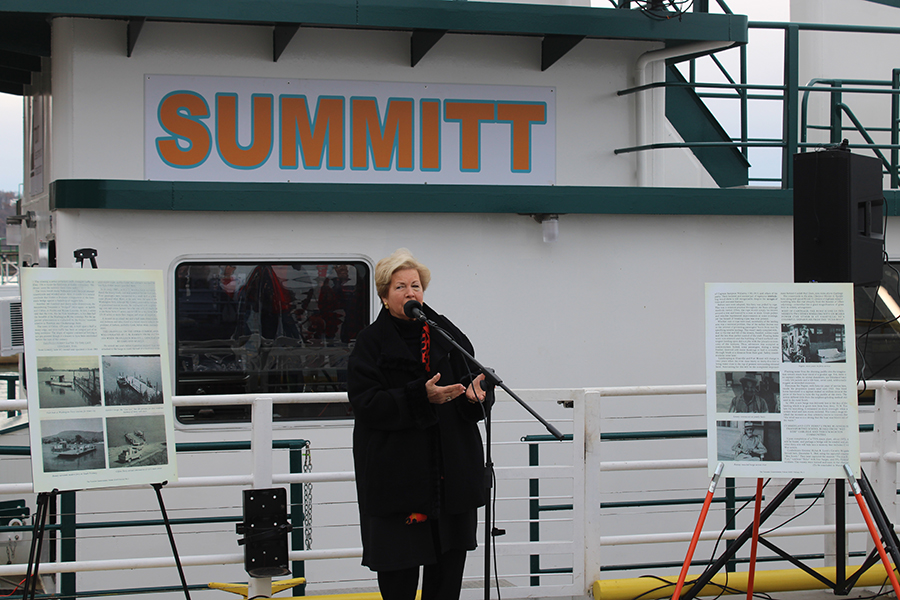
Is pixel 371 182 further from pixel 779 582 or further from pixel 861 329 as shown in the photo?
pixel 861 329

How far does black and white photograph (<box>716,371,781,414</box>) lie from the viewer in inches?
147

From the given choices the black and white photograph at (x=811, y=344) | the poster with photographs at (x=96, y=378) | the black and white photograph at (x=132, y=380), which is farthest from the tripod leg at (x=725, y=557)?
the black and white photograph at (x=132, y=380)

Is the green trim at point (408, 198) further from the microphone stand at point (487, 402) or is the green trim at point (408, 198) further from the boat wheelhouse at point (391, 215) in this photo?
the microphone stand at point (487, 402)

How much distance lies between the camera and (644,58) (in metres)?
5.89

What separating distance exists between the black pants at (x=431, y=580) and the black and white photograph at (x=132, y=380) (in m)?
1.16

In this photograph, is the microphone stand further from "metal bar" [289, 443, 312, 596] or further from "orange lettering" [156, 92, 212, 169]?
"orange lettering" [156, 92, 212, 169]

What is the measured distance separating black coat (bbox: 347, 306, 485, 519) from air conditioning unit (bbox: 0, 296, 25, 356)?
329cm

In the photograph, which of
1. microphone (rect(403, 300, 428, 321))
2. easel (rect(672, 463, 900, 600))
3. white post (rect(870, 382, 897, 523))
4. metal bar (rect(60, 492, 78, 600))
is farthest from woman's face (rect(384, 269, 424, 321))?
A: white post (rect(870, 382, 897, 523))

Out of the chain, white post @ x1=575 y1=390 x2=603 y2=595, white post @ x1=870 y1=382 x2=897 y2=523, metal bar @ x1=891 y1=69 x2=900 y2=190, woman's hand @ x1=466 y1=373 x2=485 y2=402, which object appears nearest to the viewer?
woman's hand @ x1=466 y1=373 x2=485 y2=402

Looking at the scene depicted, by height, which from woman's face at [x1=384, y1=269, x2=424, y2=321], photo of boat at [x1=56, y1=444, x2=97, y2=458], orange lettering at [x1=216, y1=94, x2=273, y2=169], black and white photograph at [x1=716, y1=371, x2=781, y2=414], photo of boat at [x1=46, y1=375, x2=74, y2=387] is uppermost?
orange lettering at [x1=216, y1=94, x2=273, y2=169]

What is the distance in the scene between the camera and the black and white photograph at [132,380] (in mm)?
3316

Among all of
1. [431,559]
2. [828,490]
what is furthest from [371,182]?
[828,490]

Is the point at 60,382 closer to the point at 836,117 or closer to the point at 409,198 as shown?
the point at 409,198

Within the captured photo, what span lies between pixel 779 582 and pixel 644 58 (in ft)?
11.3
